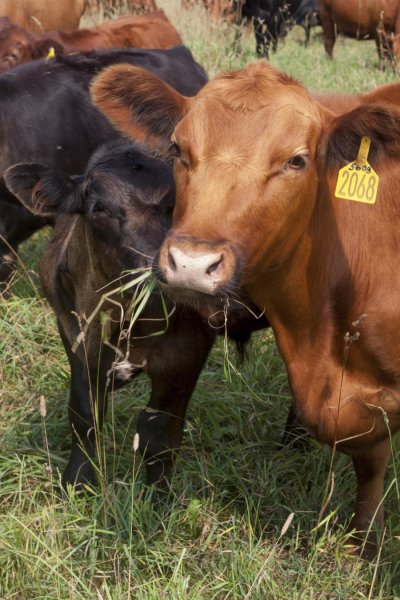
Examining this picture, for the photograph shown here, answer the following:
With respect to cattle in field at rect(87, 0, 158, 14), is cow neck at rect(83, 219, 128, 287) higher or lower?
higher

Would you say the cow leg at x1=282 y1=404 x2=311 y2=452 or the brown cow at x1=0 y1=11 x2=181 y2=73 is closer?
the cow leg at x1=282 y1=404 x2=311 y2=452

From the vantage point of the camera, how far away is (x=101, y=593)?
3402 millimetres

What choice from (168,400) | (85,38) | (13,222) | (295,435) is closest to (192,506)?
(168,400)

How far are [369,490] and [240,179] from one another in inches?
62.4

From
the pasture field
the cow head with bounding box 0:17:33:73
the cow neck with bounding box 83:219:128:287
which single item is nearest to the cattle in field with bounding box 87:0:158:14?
the cow head with bounding box 0:17:33:73

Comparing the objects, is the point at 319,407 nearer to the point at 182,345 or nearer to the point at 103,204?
the point at 182,345

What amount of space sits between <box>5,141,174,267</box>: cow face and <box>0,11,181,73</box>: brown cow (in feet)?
14.7

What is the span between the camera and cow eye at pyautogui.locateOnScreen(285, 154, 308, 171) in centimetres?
300

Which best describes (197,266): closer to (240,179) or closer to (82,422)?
(240,179)

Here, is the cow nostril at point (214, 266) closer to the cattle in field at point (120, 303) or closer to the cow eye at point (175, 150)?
the cow eye at point (175, 150)

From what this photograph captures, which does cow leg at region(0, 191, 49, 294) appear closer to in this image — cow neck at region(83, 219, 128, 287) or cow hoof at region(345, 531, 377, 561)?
cow neck at region(83, 219, 128, 287)

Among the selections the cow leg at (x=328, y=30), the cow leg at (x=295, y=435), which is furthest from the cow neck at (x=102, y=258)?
the cow leg at (x=328, y=30)

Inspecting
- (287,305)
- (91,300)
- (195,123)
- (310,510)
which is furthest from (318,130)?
(310,510)

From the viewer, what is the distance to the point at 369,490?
3873 millimetres
